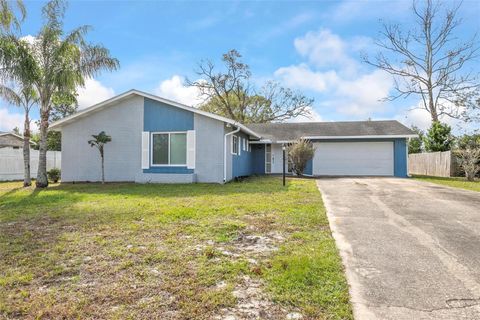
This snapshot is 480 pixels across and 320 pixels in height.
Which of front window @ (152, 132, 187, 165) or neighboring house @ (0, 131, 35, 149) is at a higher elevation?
neighboring house @ (0, 131, 35, 149)

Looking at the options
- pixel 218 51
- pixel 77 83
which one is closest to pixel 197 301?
pixel 77 83

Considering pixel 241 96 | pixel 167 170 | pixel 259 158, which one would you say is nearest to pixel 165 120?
pixel 167 170

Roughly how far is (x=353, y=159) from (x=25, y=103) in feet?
54.5

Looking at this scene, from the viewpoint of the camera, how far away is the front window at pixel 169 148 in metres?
13.4

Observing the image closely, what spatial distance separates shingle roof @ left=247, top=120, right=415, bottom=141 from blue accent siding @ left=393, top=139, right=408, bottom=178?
0.59 m

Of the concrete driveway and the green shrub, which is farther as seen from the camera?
the green shrub

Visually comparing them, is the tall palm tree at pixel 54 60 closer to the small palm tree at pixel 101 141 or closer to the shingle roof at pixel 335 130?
the small palm tree at pixel 101 141

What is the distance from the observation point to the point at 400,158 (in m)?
18.5

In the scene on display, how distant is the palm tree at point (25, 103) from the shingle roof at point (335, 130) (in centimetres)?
1172

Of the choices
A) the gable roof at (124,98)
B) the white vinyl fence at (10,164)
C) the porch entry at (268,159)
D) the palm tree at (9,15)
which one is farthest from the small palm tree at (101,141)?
the porch entry at (268,159)

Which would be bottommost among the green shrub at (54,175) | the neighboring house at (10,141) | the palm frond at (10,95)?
the green shrub at (54,175)

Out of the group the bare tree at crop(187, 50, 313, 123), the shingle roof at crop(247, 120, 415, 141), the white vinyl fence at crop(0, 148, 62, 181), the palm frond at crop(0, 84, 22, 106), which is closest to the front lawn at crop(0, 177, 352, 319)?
the palm frond at crop(0, 84, 22, 106)

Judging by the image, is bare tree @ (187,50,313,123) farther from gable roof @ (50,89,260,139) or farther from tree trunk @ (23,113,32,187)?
tree trunk @ (23,113,32,187)

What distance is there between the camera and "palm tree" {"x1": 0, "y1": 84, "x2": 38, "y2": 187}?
44.1 feet
